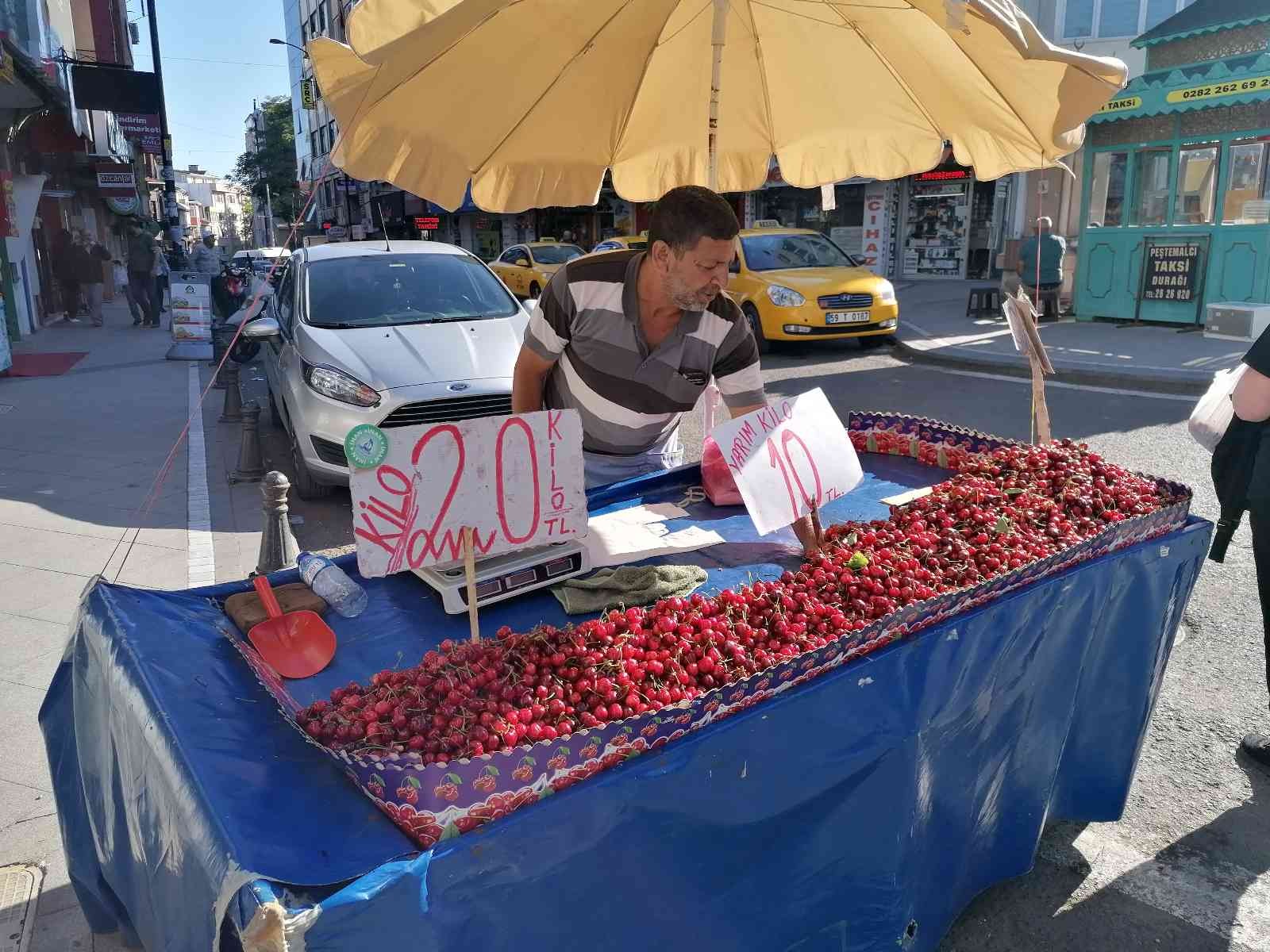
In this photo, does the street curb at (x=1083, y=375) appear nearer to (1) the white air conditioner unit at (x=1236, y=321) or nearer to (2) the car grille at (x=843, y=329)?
(2) the car grille at (x=843, y=329)

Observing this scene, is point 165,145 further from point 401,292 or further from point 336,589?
point 336,589

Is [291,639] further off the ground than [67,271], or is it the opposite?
[67,271]

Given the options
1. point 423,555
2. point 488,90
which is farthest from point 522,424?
point 488,90

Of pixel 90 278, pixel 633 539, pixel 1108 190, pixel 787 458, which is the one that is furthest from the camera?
pixel 90 278

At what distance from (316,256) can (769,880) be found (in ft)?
24.6

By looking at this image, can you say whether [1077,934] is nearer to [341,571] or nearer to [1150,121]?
[341,571]

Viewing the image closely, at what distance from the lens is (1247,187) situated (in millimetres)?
13031

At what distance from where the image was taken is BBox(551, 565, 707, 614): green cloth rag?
7.70 ft

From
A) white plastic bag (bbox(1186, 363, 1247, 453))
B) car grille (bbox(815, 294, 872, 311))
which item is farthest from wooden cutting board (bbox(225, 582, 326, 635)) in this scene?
car grille (bbox(815, 294, 872, 311))

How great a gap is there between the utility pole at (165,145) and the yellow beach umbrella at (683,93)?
23.3 meters

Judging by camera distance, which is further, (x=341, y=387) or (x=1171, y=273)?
(x=1171, y=273)

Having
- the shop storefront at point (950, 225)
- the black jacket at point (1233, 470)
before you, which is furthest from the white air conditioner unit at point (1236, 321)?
the black jacket at point (1233, 470)

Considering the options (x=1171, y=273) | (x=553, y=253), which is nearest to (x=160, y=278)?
(x=553, y=253)

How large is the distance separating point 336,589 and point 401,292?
18.7 feet
